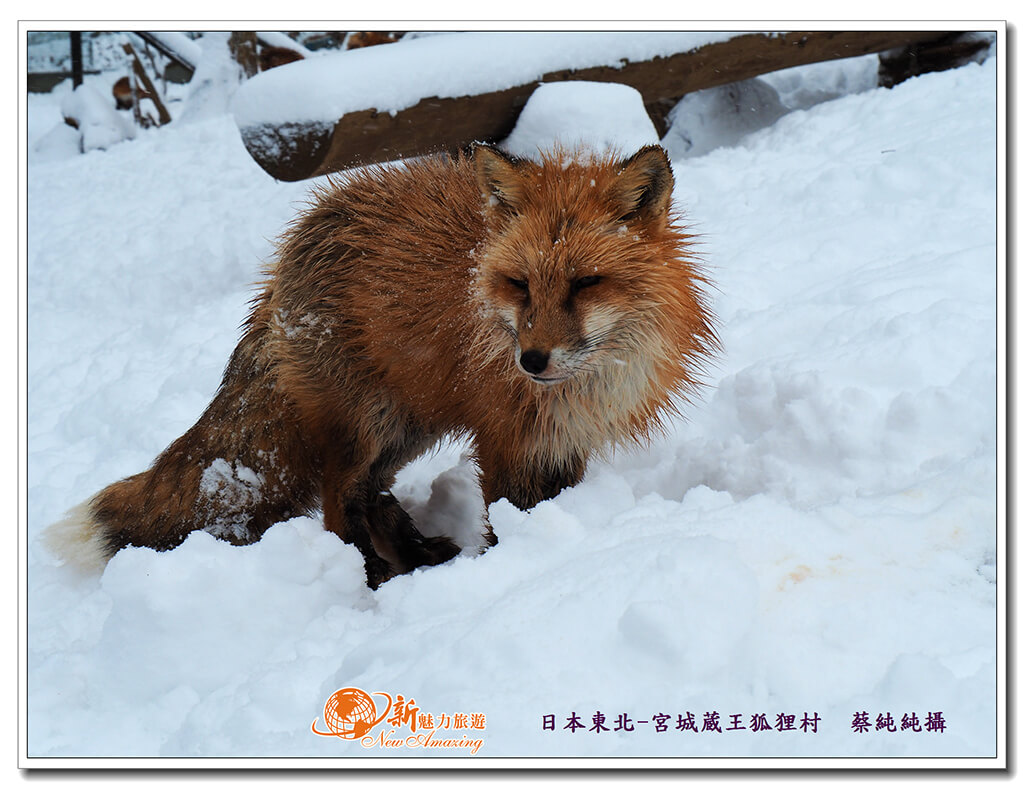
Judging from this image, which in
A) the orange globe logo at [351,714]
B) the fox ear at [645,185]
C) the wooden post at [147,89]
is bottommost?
the orange globe logo at [351,714]

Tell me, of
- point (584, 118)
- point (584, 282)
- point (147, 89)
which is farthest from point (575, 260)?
point (147, 89)

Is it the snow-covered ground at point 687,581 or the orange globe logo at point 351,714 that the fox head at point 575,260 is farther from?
the orange globe logo at point 351,714

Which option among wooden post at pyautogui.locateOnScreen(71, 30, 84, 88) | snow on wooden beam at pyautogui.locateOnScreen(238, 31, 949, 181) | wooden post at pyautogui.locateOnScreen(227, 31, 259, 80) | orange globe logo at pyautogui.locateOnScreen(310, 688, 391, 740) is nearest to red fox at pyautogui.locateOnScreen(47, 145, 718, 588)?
orange globe logo at pyautogui.locateOnScreen(310, 688, 391, 740)

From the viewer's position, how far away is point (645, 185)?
2.68 metres

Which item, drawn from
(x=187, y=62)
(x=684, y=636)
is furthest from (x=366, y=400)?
(x=187, y=62)

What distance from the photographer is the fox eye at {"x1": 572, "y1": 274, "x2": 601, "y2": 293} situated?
2.60 m

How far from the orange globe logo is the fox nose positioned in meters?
0.99

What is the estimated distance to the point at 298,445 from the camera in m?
3.41

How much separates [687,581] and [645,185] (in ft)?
4.09

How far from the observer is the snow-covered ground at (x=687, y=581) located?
207 centimetres

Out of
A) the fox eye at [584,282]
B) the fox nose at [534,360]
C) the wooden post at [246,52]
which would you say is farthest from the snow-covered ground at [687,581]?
the wooden post at [246,52]

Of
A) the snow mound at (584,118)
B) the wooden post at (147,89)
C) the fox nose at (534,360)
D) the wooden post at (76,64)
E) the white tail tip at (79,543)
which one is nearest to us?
the fox nose at (534,360)

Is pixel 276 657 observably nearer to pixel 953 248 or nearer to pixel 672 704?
pixel 672 704
